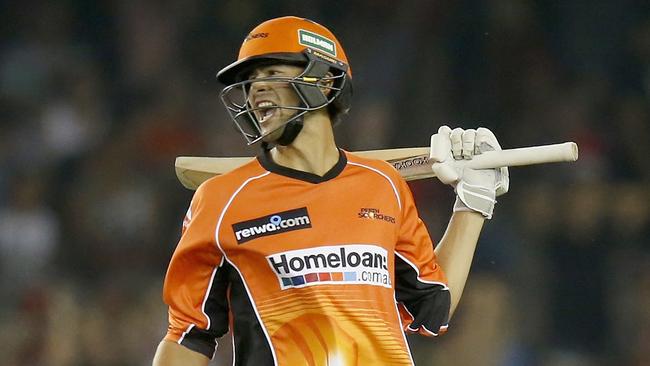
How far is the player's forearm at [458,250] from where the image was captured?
91.6 inches

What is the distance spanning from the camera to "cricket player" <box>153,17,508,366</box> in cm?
207

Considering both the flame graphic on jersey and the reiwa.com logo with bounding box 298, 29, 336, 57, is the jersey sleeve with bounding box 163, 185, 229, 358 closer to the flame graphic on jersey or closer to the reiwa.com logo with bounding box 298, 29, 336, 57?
the flame graphic on jersey

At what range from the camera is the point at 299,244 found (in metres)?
2.09

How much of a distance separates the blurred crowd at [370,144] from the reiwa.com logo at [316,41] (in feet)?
7.08

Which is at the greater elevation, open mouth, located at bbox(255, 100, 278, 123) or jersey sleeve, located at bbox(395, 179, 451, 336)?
open mouth, located at bbox(255, 100, 278, 123)

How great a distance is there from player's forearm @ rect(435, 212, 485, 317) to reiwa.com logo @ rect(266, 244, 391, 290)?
282 millimetres

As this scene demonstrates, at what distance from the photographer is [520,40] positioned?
4.88m

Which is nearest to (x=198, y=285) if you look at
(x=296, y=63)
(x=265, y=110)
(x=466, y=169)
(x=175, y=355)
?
(x=175, y=355)

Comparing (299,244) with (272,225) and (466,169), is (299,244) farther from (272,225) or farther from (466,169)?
(466,169)

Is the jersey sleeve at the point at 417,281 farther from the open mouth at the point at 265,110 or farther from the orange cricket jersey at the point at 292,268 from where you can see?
the open mouth at the point at 265,110

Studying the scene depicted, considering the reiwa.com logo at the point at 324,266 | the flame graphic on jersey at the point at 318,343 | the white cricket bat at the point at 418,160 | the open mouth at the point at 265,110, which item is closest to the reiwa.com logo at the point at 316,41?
the open mouth at the point at 265,110

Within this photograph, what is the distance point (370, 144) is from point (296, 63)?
8.09 ft

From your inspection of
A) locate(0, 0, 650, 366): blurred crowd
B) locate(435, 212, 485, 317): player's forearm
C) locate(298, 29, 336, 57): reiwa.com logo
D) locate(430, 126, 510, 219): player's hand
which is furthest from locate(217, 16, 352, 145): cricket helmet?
locate(0, 0, 650, 366): blurred crowd

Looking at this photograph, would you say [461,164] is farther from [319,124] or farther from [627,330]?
[627,330]
